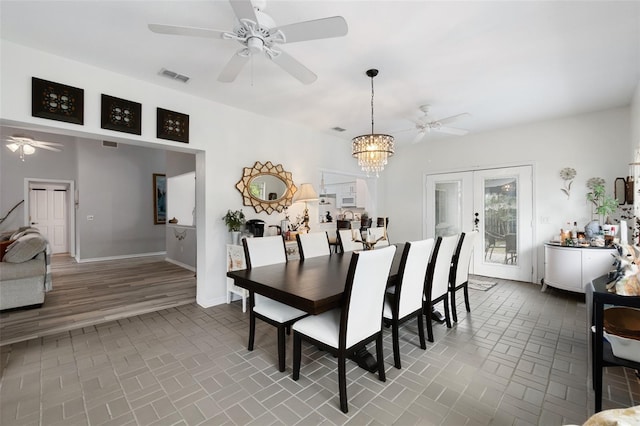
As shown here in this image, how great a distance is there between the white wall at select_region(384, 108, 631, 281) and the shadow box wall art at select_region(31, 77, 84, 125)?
5706 millimetres

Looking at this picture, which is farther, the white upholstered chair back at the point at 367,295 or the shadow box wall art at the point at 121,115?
the shadow box wall art at the point at 121,115

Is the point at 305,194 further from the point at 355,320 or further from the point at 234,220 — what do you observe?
the point at 355,320

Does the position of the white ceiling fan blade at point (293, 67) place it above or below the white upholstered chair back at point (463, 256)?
above

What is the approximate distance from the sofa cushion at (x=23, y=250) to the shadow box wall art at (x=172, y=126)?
2274 mm

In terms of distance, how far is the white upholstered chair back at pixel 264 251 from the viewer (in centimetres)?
266

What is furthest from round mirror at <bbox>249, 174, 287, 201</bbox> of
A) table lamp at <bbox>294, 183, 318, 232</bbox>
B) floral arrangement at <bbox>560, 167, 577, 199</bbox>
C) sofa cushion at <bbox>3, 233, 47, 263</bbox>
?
floral arrangement at <bbox>560, 167, 577, 199</bbox>

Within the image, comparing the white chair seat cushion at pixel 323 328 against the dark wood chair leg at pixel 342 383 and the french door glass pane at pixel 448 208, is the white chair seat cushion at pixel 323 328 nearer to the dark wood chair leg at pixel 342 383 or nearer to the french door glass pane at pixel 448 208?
the dark wood chair leg at pixel 342 383

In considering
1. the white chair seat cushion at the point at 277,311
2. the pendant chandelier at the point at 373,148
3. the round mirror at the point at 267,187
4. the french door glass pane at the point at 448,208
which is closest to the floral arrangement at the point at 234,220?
the round mirror at the point at 267,187

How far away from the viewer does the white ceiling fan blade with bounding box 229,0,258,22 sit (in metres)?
1.55

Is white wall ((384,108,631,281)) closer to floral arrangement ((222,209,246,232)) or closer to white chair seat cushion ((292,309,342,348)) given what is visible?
floral arrangement ((222,209,246,232))

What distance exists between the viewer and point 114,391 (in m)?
1.97

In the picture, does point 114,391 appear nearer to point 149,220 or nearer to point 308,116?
point 308,116

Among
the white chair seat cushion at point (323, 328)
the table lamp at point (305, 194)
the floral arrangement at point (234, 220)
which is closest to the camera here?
the white chair seat cushion at point (323, 328)

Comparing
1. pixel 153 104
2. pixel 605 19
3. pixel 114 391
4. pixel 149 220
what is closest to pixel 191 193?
pixel 149 220
